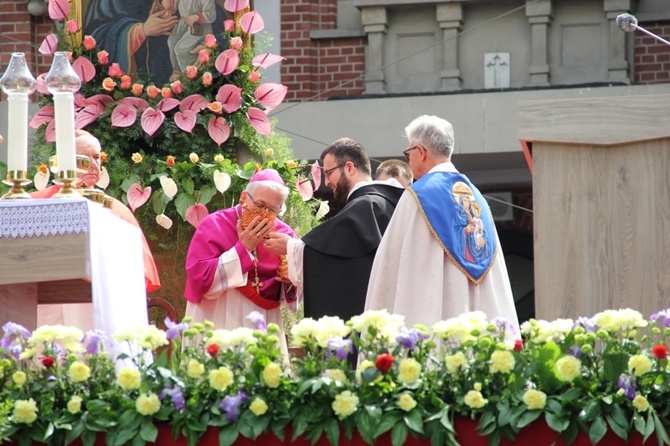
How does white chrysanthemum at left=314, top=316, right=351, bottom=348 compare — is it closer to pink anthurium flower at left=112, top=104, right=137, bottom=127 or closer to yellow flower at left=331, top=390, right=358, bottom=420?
yellow flower at left=331, top=390, right=358, bottom=420

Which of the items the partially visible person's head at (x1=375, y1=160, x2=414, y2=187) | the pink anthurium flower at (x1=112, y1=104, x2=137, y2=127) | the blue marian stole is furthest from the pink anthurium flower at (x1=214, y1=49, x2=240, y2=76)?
the blue marian stole

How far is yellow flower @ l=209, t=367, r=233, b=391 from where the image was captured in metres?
3.80

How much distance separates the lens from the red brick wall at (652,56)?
10.9 meters

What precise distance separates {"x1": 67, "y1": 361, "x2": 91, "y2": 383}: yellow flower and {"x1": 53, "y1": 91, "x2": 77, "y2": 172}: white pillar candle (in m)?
1.32

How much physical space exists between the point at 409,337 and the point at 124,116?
16.3 feet

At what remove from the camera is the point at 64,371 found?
3.95 m

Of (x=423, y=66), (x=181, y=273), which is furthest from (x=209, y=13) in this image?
(x=423, y=66)

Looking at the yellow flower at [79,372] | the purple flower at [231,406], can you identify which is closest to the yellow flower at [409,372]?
the purple flower at [231,406]

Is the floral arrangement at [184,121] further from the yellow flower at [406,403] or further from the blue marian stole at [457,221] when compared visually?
the yellow flower at [406,403]

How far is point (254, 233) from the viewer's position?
650cm

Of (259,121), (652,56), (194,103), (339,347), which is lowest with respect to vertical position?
(339,347)

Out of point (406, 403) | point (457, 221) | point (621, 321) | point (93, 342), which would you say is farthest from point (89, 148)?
point (621, 321)

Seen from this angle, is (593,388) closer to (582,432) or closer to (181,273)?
(582,432)

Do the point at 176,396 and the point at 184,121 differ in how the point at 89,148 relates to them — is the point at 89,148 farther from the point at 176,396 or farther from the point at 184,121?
the point at 176,396
